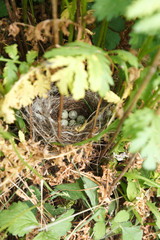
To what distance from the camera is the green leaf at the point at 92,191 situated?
3.88ft

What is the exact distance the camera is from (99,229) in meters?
1.15

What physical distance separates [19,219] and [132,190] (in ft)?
2.08

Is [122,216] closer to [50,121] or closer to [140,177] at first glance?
[140,177]

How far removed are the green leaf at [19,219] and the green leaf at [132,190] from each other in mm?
535

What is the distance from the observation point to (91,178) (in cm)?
122

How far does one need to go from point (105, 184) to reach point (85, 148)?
239 mm

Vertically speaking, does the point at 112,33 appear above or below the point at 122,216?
above

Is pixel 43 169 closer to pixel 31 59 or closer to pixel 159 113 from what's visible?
pixel 31 59

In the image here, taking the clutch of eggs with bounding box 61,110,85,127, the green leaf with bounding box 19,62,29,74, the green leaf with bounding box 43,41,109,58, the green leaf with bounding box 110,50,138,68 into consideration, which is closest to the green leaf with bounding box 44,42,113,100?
the green leaf with bounding box 43,41,109,58

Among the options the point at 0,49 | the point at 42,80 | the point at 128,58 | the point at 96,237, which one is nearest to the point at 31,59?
the point at 42,80

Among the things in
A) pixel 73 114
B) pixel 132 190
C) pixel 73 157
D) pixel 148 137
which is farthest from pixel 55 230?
pixel 73 114

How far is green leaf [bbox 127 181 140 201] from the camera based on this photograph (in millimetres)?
1238

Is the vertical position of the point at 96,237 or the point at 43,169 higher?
the point at 43,169

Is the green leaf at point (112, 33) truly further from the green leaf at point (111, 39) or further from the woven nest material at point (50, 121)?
the woven nest material at point (50, 121)
